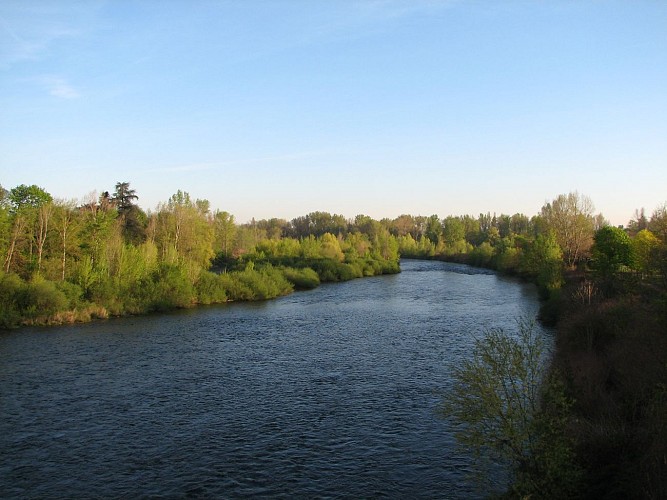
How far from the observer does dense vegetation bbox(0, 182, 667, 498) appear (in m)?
12.5

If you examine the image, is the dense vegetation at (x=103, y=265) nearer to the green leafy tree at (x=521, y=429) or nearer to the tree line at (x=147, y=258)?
the tree line at (x=147, y=258)

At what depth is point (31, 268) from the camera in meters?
44.0

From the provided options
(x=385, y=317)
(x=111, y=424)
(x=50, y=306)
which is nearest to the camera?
(x=111, y=424)

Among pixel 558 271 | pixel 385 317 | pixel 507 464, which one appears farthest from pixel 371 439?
pixel 558 271

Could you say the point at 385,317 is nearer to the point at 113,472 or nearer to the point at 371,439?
→ the point at 371,439

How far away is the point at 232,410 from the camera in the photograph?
2083cm

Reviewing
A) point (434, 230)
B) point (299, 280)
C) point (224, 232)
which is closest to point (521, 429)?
point (299, 280)

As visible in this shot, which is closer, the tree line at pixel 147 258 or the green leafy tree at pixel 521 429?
the green leafy tree at pixel 521 429

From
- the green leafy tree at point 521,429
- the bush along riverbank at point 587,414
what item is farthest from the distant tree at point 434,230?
the green leafy tree at point 521,429

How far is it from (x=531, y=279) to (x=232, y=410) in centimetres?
6326

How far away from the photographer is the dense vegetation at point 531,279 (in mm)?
12461

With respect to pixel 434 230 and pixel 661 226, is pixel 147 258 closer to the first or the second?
pixel 661 226

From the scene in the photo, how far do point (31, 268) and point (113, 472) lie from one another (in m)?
35.1

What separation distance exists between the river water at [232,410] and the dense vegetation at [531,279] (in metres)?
3.56
